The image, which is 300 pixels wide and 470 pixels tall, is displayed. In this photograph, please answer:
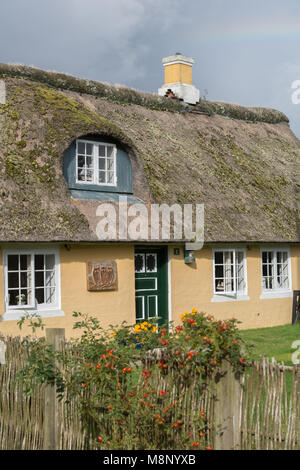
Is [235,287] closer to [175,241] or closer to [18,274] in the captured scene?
[175,241]

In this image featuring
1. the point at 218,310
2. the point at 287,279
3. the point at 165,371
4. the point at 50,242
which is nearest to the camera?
the point at 165,371

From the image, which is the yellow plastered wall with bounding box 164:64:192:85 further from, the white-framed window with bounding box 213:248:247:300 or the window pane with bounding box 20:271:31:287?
the window pane with bounding box 20:271:31:287

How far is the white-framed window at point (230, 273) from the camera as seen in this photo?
1488cm

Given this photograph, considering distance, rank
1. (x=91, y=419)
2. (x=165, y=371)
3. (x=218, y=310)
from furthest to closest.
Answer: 1. (x=218, y=310)
2. (x=91, y=419)
3. (x=165, y=371)

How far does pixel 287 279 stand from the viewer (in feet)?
54.8

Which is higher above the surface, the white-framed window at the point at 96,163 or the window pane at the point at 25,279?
the white-framed window at the point at 96,163

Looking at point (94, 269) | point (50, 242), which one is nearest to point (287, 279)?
point (94, 269)

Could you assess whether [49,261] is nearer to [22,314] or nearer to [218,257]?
[22,314]

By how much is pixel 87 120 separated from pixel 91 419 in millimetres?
8275

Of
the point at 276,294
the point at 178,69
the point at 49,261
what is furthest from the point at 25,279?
the point at 178,69

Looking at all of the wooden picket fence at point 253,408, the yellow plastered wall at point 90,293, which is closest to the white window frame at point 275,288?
the yellow plastered wall at point 90,293

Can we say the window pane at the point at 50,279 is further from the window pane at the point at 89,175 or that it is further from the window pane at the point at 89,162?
the window pane at the point at 89,162

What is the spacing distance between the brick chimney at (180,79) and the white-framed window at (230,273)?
552 cm

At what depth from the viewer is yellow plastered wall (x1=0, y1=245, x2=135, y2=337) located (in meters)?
11.8
